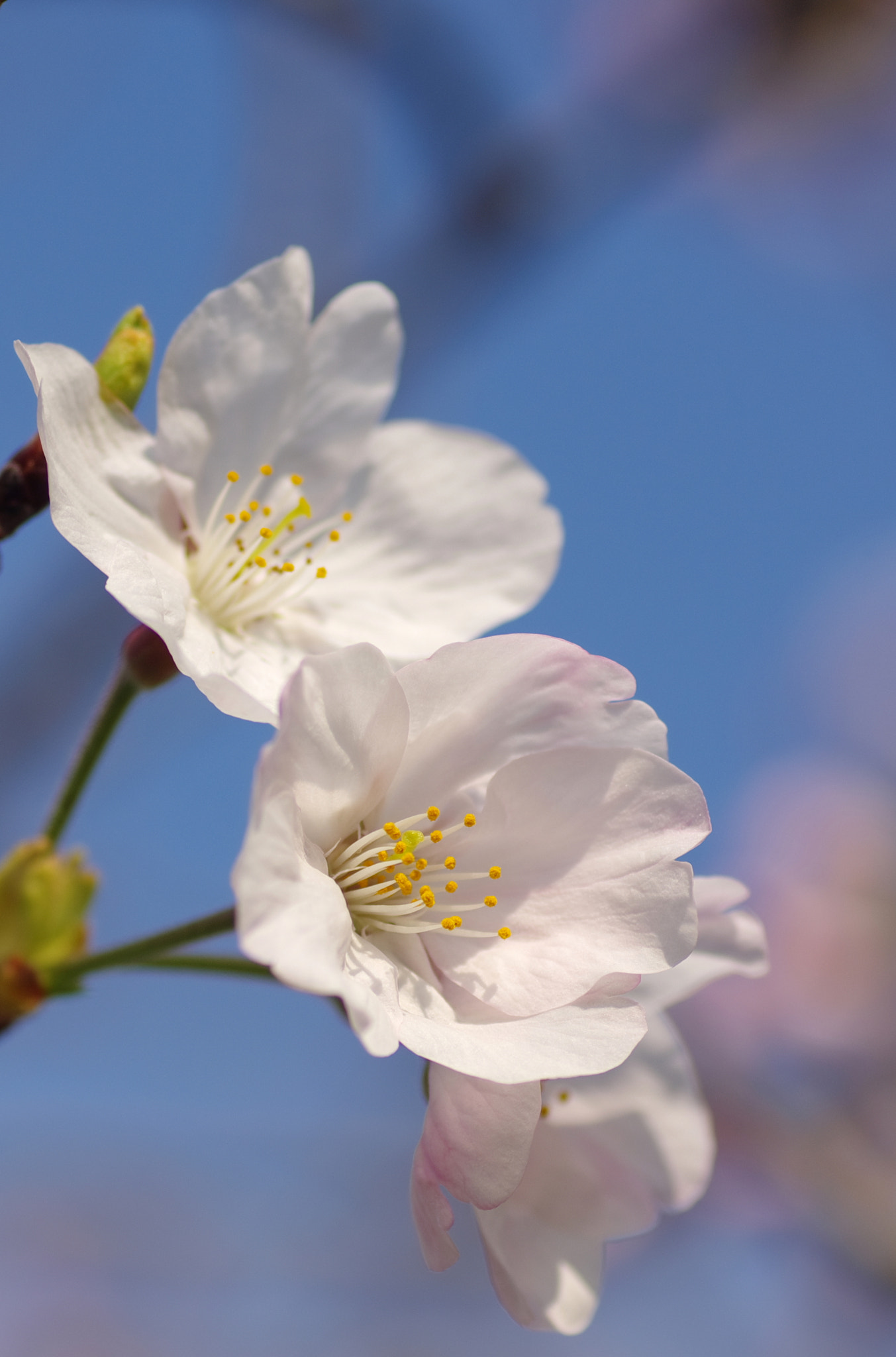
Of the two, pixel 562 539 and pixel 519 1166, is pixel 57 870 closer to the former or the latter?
pixel 519 1166

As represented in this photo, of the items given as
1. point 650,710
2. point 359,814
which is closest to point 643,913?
point 650,710

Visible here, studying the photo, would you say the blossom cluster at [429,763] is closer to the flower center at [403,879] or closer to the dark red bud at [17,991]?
the flower center at [403,879]

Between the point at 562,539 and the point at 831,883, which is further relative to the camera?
the point at 831,883

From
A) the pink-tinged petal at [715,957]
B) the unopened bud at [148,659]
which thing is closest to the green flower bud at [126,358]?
the unopened bud at [148,659]

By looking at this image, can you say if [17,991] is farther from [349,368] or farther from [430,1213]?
[349,368]

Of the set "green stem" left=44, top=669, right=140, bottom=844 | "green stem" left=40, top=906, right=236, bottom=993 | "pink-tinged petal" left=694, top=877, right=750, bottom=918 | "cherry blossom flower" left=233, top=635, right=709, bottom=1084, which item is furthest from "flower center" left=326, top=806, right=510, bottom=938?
"green stem" left=44, top=669, right=140, bottom=844

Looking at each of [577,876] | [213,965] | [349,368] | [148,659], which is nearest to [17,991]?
[213,965]

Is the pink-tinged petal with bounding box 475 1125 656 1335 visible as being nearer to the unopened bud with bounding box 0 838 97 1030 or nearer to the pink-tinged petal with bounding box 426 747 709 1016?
the pink-tinged petal with bounding box 426 747 709 1016
